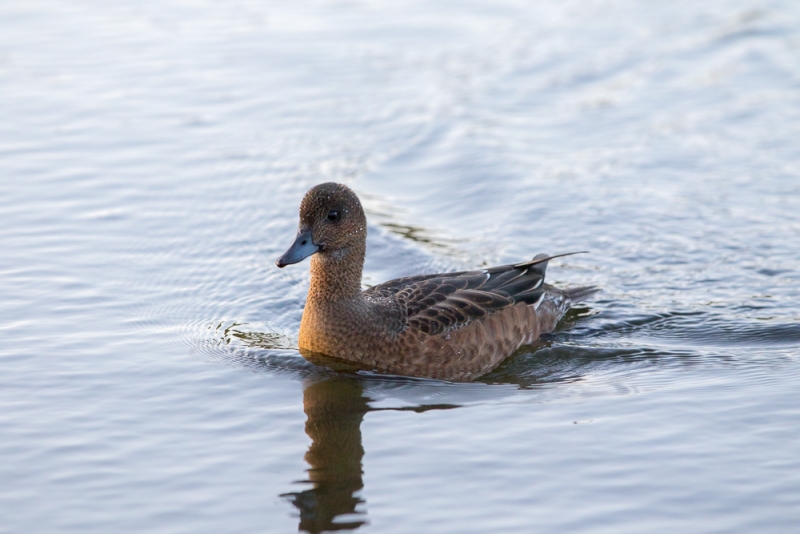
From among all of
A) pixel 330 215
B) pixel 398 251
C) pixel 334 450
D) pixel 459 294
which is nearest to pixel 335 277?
pixel 330 215

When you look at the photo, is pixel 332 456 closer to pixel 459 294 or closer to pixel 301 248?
pixel 301 248

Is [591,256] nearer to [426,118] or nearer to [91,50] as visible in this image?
[426,118]

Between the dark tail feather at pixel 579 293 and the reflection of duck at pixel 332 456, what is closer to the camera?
the reflection of duck at pixel 332 456

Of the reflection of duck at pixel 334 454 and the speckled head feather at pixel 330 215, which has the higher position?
the speckled head feather at pixel 330 215

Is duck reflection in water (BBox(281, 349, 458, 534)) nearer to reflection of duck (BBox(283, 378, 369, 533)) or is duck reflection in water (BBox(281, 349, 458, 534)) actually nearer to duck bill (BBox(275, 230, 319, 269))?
reflection of duck (BBox(283, 378, 369, 533))

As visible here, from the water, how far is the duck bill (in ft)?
3.07

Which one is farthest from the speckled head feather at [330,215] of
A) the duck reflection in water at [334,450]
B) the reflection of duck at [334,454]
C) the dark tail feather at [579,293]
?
the dark tail feather at [579,293]

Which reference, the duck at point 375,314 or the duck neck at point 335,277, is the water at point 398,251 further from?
the duck neck at point 335,277

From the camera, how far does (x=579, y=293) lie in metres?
10.2

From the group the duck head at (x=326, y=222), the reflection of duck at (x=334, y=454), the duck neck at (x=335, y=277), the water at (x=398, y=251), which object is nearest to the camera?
the reflection of duck at (x=334, y=454)

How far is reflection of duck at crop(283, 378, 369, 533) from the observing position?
6426 mm

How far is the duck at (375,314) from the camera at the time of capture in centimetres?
859

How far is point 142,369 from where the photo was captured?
8.41m

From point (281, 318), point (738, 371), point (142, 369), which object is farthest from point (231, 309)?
point (738, 371)
